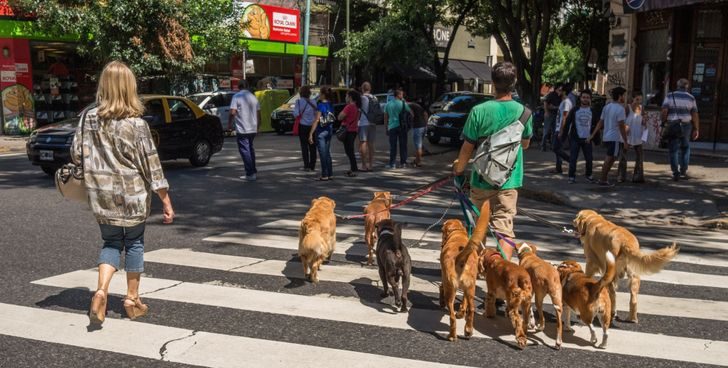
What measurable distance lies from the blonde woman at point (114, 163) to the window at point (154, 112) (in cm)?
935

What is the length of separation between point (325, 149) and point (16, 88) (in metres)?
15.3

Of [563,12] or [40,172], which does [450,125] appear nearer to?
[40,172]

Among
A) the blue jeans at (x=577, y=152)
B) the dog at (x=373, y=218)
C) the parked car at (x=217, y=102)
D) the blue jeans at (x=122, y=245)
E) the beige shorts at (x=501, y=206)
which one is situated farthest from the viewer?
the parked car at (x=217, y=102)

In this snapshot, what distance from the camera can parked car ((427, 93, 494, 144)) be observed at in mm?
18859

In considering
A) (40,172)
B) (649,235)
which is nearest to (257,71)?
(40,172)

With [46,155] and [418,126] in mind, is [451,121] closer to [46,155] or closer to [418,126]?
[418,126]

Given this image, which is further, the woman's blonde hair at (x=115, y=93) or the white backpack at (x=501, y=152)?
the white backpack at (x=501, y=152)

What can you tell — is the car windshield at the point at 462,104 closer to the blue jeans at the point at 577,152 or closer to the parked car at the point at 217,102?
the blue jeans at the point at 577,152

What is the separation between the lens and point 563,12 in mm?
37938

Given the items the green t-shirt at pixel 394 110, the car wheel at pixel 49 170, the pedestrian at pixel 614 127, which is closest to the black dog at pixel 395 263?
the pedestrian at pixel 614 127

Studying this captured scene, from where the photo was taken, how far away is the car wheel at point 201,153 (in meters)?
14.6

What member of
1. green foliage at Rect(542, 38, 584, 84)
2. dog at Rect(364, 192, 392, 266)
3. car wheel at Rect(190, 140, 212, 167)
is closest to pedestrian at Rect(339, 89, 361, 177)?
car wheel at Rect(190, 140, 212, 167)

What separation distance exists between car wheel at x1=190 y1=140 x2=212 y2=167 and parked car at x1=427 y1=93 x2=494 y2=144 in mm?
6964

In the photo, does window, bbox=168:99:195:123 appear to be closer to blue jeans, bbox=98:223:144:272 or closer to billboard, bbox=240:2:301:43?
blue jeans, bbox=98:223:144:272
